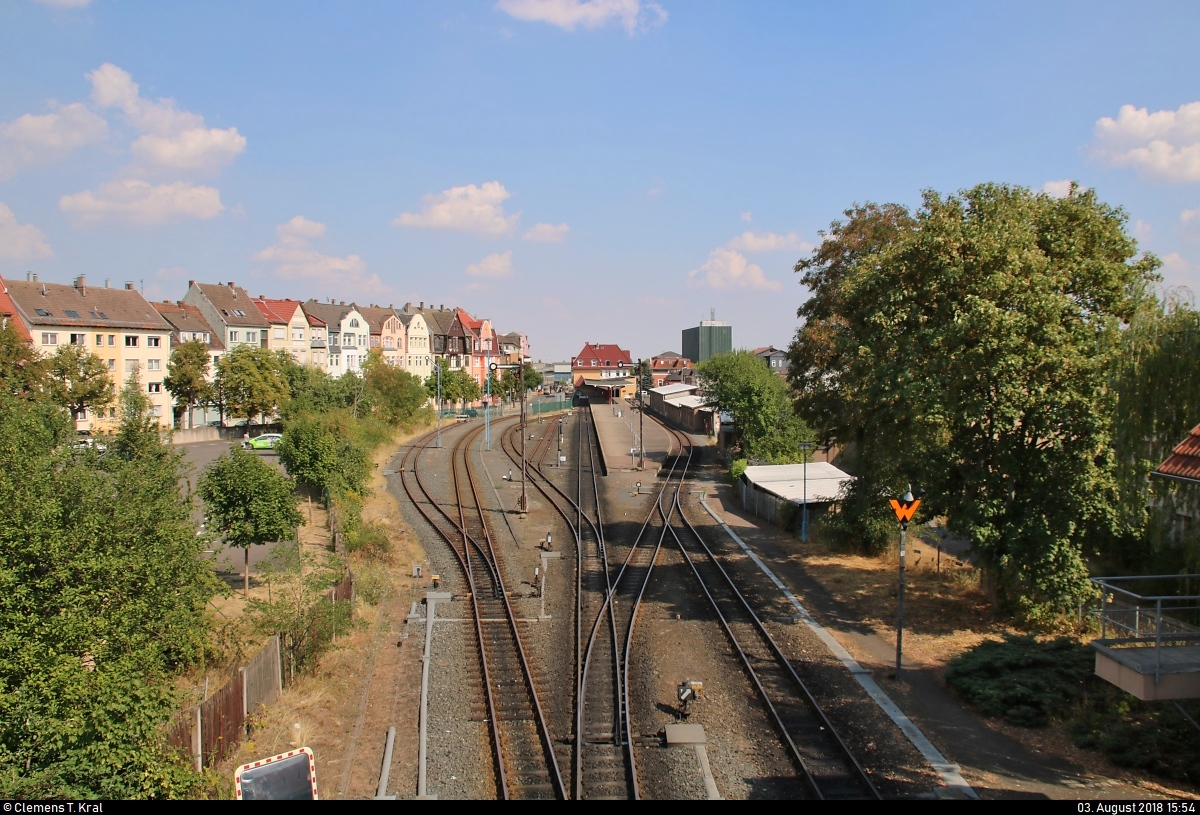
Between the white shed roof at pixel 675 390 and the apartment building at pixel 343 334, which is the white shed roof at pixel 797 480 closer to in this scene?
the white shed roof at pixel 675 390

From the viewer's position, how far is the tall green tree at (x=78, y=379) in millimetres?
38834

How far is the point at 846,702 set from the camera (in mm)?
13922

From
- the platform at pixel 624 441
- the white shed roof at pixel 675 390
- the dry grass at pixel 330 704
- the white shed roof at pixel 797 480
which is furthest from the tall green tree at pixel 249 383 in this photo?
the white shed roof at pixel 675 390

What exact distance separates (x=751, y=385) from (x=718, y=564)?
2080 centimetres

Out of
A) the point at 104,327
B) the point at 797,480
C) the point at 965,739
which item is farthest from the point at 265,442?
the point at 965,739

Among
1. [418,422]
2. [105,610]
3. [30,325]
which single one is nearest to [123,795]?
[105,610]

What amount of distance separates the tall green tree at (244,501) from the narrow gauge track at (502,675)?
5.09m

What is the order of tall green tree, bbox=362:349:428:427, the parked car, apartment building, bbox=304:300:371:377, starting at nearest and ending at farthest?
the parked car
tall green tree, bbox=362:349:428:427
apartment building, bbox=304:300:371:377

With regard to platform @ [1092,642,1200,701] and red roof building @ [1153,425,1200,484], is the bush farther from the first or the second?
red roof building @ [1153,425,1200,484]

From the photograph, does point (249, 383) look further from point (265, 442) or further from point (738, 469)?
point (738, 469)

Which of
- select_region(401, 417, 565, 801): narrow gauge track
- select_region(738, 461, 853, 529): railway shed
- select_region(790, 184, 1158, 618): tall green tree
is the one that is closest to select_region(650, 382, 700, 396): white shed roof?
select_region(738, 461, 853, 529): railway shed

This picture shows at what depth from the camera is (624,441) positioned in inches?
2345

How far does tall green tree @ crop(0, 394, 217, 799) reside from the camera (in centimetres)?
974

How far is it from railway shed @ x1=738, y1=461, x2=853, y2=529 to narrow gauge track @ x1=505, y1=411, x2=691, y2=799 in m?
3.89
